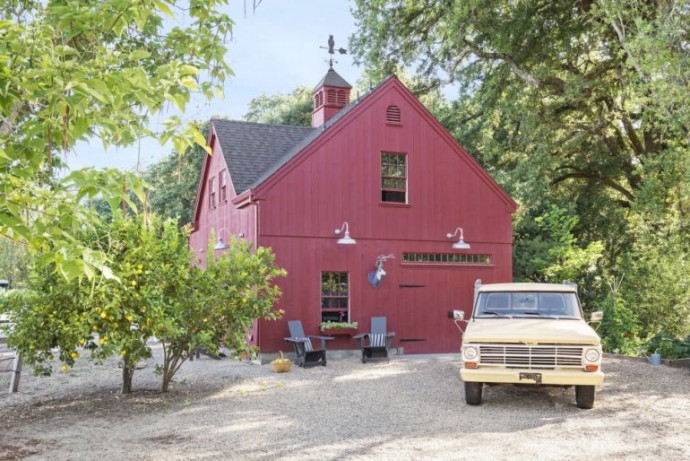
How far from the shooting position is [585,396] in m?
9.46

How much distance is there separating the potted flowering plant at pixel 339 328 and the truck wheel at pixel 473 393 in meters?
6.70

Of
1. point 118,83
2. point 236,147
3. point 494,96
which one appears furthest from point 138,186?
point 494,96

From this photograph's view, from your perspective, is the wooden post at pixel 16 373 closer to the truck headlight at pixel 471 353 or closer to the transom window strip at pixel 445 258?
the truck headlight at pixel 471 353

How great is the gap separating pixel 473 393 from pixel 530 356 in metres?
1.14

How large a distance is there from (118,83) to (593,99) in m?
23.4

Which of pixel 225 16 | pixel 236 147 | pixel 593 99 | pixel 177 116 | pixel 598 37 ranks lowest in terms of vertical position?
pixel 177 116

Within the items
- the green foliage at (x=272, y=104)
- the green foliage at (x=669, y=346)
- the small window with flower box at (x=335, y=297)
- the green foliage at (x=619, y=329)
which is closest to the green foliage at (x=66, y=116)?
the small window with flower box at (x=335, y=297)

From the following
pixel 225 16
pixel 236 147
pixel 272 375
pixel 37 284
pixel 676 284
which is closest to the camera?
pixel 225 16

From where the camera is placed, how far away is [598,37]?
2284cm

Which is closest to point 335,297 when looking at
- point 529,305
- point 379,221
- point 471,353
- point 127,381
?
point 379,221

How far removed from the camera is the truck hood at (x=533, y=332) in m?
9.03

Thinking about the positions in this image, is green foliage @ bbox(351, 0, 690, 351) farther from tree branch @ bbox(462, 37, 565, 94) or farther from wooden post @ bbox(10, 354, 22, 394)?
wooden post @ bbox(10, 354, 22, 394)

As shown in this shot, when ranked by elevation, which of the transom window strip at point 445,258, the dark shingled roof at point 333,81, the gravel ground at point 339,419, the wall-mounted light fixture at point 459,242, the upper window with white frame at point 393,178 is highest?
the dark shingled roof at point 333,81

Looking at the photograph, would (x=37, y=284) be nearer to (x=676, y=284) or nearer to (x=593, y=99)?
(x=676, y=284)
